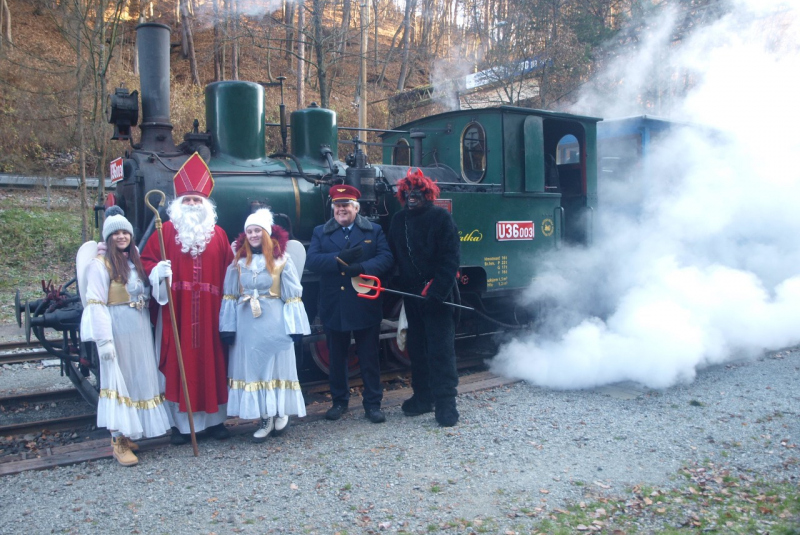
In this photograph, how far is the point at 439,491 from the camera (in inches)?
139

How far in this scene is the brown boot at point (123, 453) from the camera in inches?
156

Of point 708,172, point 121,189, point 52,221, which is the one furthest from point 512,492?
point 52,221

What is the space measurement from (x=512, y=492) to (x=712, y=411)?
226 centimetres

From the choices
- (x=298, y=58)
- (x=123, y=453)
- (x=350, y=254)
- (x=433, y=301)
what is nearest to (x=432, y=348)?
(x=433, y=301)

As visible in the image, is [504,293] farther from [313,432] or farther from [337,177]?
[313,432]

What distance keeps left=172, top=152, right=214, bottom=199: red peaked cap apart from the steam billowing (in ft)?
11.2

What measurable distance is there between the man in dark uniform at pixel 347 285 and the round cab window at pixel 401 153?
107 inches

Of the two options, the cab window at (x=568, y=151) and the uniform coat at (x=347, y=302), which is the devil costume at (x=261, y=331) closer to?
the uniform coat at (x=347, y=302)

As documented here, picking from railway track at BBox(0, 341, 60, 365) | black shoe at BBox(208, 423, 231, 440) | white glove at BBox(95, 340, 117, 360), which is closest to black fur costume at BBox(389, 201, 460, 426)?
black shoe at BBox(208, 423, 231, 440)

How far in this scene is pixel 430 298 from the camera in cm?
457

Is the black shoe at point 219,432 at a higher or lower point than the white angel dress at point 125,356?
lower

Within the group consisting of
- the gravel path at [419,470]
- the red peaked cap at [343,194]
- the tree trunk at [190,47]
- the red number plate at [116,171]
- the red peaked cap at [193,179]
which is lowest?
the gravel path at [419,470]

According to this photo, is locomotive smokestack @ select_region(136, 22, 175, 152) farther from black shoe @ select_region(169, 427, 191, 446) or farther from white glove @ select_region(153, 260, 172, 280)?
black shoe @ select_region(169, 427, 191, 446)

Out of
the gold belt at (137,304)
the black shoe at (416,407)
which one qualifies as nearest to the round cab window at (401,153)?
the black shoe at (416,407)
